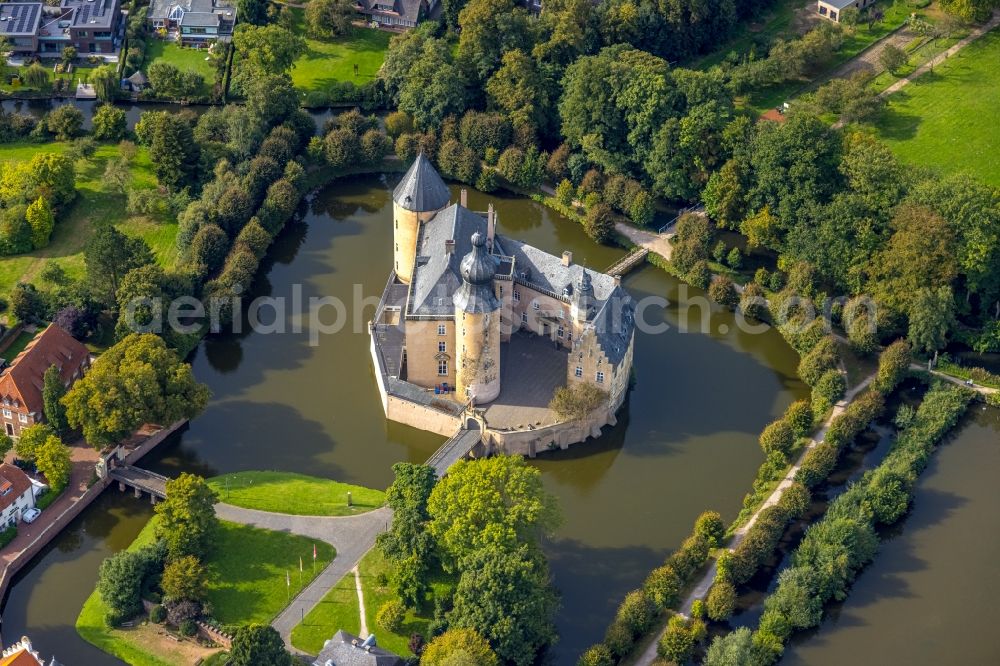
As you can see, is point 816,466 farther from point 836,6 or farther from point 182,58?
point 182,58

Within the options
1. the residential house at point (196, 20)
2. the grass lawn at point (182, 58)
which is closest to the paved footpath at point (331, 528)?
the grass lawn at point (182, 58)

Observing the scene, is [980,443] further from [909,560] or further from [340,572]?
[340,572]

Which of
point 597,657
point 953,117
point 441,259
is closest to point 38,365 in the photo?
point 441,259

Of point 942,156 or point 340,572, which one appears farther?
point 942,156

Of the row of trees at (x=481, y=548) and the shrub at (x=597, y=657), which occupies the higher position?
the row of trees at (x=481, y=548)

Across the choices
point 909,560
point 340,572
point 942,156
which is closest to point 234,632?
point 340,572

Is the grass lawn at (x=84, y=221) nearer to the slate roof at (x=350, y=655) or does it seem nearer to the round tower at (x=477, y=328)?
the round tower at (x=477, y=328)
